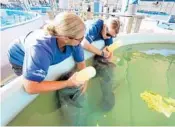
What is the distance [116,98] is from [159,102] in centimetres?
38

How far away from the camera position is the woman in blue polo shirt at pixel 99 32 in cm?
172

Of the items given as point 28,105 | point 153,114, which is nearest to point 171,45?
point 153,114

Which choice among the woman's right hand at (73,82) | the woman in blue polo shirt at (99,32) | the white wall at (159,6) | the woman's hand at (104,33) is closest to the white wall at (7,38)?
the woman in blue polo shirt at (99,32)

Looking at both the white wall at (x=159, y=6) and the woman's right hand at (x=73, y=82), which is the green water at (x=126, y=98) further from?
the white wall at (x=159, y=6)

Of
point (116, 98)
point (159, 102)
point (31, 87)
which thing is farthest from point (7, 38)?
point (159, 102)

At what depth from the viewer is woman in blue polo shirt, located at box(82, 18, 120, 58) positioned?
1723mm

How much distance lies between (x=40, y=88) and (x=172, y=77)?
5.23 ft

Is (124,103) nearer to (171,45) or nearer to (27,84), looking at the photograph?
(27,84)

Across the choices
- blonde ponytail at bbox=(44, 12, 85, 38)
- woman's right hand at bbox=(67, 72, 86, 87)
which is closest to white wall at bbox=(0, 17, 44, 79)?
woman's right hand at bbox=(67, 72, 86, 87)

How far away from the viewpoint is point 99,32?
1915 mm

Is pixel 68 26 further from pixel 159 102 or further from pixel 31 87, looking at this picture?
pixel 159 102

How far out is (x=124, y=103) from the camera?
Result: 1.61 meters

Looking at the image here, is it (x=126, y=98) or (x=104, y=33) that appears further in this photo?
(x=104, y=33)

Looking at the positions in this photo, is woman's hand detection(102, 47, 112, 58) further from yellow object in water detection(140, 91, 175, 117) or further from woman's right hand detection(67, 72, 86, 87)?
woman's right hand detection(67, 72, 86, 87)
